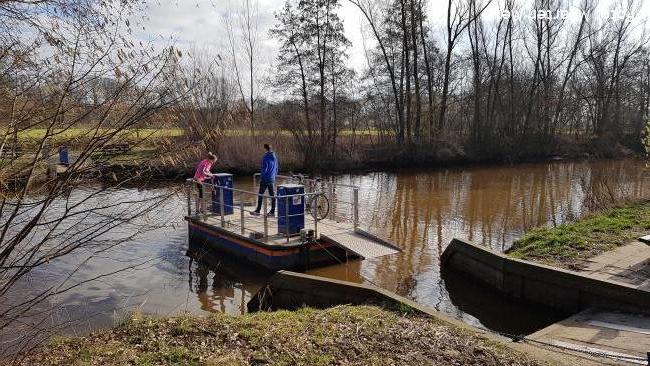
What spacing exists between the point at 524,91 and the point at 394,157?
1553 centimetres

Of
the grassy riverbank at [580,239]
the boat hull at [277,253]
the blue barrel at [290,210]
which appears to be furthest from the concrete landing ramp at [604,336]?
the blue barrel at [290,210]

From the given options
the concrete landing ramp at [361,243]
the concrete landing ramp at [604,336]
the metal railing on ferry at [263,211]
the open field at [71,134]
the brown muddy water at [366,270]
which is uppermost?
the open field at [71,134]

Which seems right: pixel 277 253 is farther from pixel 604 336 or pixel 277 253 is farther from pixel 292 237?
pixel 604 336

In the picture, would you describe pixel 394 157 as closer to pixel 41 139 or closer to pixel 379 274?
pixel 379 274

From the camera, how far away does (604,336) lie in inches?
256

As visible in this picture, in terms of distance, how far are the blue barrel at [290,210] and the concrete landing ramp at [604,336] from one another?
19.1 feet

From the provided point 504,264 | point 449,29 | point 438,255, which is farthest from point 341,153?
point 504,264

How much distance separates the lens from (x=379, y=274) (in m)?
11.2

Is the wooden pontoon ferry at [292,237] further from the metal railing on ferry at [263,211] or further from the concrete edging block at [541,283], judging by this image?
the concrete edging block at [541,283]

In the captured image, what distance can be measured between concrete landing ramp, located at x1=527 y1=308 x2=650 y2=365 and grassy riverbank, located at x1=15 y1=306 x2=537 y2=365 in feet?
3.90

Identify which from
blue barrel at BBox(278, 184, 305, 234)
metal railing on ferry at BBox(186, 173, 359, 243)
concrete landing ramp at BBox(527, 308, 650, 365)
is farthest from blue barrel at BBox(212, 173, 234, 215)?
concrete landing ramp at BBox(527, 308, 650, 365)

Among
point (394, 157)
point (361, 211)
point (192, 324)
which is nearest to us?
point (192, 324)

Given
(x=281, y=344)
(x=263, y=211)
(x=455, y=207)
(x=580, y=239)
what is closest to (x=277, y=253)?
(x=263, y=211)

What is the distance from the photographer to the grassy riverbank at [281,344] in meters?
4.95
